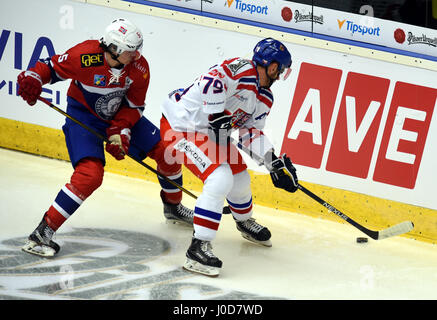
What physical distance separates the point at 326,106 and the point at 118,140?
155cm

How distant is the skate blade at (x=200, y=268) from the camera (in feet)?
12.5

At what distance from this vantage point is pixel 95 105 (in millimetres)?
4121

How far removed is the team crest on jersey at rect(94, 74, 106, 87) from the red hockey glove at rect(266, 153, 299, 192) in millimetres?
1014

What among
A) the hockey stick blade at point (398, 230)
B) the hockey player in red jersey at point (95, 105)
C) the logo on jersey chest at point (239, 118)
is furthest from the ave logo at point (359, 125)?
the hockey player in red jersey at point (95, 105)

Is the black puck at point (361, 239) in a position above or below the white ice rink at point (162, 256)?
below

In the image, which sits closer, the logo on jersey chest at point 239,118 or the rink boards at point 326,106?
the logo on jersey chest at point 239,118

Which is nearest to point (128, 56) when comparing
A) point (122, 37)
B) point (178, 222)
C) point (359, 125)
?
point (122, 37)

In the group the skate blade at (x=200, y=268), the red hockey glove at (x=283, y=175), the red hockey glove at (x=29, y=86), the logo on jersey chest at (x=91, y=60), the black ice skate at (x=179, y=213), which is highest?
the logo on jersey chest at (x=91, y=60)

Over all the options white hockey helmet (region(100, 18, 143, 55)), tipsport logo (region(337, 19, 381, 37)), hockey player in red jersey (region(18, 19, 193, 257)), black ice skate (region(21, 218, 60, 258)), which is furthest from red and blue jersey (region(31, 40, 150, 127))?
tipsport logo (region(337, 19, 381, 37))

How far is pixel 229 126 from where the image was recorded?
3873mm

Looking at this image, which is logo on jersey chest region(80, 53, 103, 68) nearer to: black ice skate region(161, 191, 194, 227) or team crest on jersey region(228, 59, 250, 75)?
team crest on jersey region(228, 59, 250, 75)

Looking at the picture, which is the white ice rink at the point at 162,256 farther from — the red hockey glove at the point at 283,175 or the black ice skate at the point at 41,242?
the red hockey glove at the point at 283,175

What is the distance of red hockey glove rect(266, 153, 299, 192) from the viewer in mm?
4078
